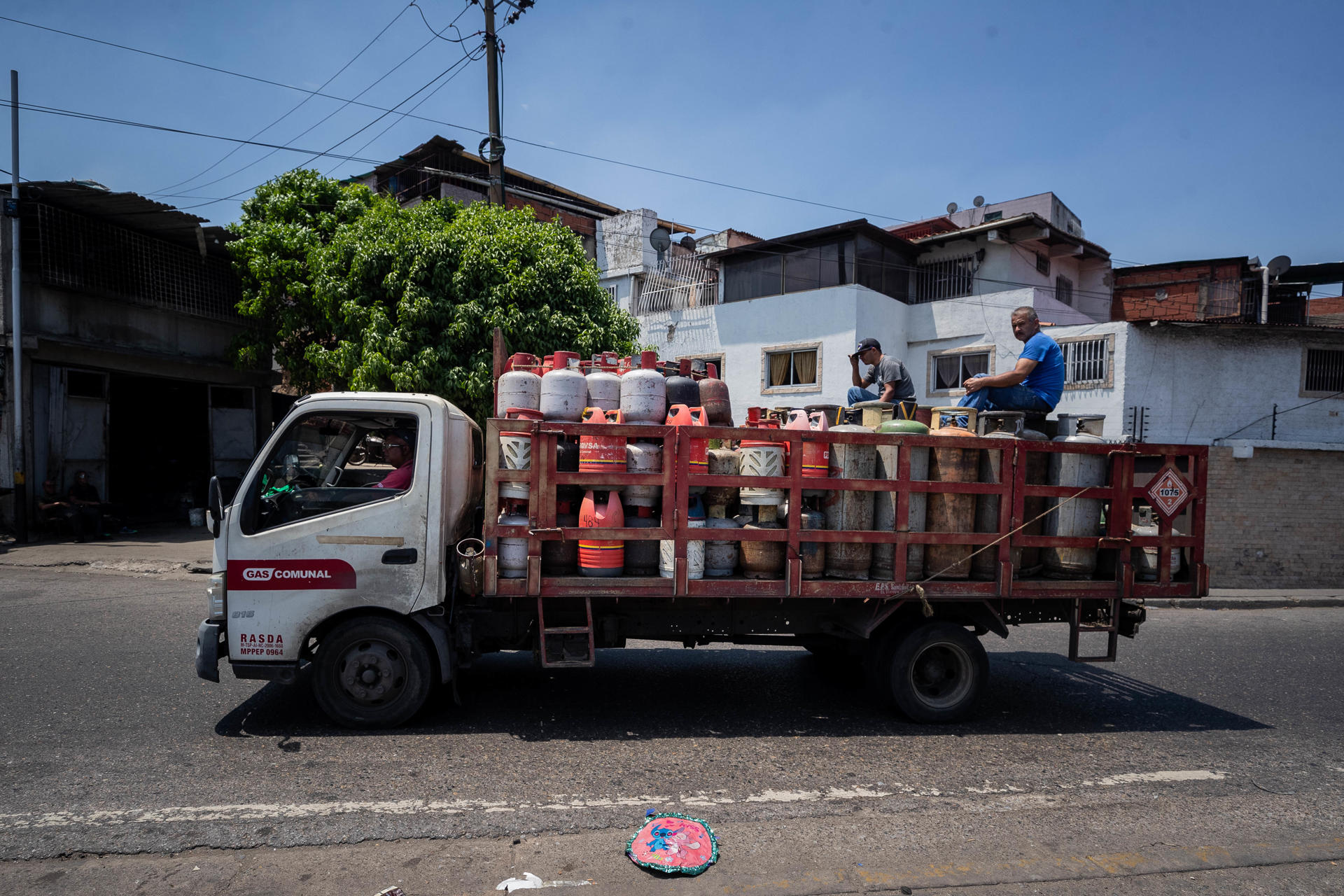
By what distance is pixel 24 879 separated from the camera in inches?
110

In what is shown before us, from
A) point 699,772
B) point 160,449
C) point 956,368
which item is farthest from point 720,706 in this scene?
point 160,449

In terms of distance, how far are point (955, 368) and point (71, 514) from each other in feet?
61.1

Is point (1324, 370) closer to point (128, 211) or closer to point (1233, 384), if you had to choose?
point (1233, 384)

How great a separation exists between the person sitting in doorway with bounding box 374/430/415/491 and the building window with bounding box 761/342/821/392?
14.8m

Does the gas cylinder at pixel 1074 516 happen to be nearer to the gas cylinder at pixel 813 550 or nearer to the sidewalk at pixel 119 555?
the gas cylinder at pixel 813 550

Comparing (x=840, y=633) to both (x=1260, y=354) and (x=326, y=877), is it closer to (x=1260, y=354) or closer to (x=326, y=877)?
(x=326, y=877)

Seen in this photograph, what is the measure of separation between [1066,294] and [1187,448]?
18030 mm

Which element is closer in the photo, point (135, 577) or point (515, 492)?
point (515, 492)

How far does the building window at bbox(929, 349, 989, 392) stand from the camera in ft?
57.1

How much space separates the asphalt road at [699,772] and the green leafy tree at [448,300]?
6.26 m

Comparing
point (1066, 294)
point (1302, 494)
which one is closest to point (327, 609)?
point (1302, 494)

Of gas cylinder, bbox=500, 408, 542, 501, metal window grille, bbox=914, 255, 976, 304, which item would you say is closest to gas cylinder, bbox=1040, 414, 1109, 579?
gas cylinder, bbox=500, 408, 542, 501

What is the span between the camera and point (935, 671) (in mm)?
4855

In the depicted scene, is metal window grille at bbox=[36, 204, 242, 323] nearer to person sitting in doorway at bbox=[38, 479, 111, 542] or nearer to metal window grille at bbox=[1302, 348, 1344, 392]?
person sitting in doorway at bbox=[38, 479, 111, 542]
